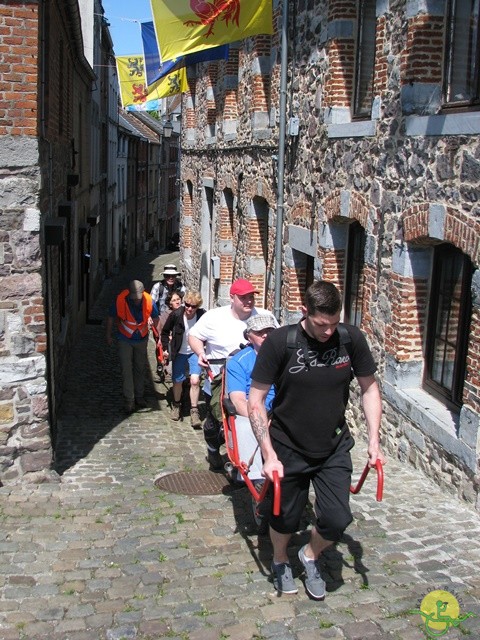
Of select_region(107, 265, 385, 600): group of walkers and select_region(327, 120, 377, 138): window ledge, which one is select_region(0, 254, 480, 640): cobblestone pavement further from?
select_region(327, 120, 377, 138): window ledge

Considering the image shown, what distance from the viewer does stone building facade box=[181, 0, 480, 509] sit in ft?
20.2

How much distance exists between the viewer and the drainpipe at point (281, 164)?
34.3ft

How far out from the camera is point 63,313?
1107cm

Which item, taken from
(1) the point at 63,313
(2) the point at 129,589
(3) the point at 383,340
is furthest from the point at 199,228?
(2) the point at 129,589

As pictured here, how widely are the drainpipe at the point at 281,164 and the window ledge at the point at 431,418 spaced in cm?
394

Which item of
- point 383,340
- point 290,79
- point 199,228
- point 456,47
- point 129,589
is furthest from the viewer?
point 199,228

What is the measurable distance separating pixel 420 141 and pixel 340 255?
2.55 metres

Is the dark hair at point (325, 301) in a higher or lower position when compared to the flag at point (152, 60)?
lower

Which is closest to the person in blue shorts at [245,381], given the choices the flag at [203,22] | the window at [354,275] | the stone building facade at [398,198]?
the stone building facade at [398,198]

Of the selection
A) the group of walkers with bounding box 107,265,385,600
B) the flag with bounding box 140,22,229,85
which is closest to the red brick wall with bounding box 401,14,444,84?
the group of walkers with bounding box 107,265,385,600

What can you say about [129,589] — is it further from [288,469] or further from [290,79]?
[290,79]

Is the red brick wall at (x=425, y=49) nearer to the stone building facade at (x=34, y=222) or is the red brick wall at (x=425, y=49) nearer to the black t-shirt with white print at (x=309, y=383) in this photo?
the stone building facade at (x=34, y=222)

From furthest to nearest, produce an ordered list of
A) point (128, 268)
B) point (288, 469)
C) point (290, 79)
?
point (128, 268) → point (290, 79) → point (288, 469)

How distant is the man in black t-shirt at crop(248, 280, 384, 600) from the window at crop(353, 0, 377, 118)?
4823 millimetres
